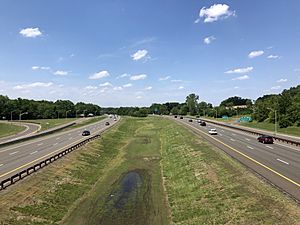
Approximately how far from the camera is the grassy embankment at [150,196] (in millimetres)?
21259

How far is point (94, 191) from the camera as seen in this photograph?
109ft

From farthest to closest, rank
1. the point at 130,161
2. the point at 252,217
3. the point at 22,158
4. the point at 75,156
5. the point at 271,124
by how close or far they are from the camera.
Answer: the point at 271,124 → the point at 130,161 → the point at 75,156 → the point at 22,158 → the point at 252,217

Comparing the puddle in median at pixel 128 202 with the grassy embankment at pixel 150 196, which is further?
the puddle in median at pixel 128 202

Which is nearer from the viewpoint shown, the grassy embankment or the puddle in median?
the grassy embankment

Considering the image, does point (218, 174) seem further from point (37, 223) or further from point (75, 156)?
point (75, 156)

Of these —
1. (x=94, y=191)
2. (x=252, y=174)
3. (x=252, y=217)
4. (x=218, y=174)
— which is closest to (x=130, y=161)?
(x=94, y=191)

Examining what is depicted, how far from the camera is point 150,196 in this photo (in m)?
31.5

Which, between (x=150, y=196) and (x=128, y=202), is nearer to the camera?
(x=128, y=202)

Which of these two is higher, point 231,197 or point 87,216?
point 231,197

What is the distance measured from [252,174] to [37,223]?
63.9ft

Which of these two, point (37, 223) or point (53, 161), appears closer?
point (37, 223)

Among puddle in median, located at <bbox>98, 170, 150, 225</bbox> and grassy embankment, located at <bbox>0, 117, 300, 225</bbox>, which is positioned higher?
grassy embankment, located at <bbox>0, 117, 300, 225</bbox>

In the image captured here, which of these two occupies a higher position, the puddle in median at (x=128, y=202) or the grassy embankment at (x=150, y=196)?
the grassy embankment at (x=150, y=196)

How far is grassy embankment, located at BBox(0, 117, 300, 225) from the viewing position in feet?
69.7
